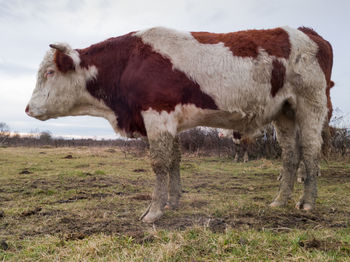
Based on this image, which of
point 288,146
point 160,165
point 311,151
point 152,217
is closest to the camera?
point 152,217

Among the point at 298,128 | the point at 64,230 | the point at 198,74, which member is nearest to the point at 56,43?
the point at 198,74

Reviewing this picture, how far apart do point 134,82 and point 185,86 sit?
648 millimetres

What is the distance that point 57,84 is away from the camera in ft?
14.5

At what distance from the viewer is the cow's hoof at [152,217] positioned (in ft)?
11.8

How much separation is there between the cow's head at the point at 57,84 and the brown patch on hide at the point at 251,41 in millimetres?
1756

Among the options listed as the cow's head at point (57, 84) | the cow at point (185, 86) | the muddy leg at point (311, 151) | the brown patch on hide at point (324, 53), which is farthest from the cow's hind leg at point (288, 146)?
the cow's head at point (57, 84)

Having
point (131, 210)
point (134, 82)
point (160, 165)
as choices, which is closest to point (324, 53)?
point (134, 82)

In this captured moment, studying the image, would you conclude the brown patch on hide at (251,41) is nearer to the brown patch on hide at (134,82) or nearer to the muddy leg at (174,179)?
the brown patch on hide at (134,82)

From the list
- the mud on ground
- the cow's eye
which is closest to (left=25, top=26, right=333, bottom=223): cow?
the cow's eye

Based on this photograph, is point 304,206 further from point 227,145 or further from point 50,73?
point 227,145

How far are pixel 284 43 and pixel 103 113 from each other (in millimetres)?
2827

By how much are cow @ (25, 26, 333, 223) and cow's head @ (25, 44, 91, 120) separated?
1cm

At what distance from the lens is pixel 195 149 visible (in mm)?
18969

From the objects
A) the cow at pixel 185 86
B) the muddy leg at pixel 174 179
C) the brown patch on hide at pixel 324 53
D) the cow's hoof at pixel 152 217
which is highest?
the brown patch on hide at pixel 324 53
